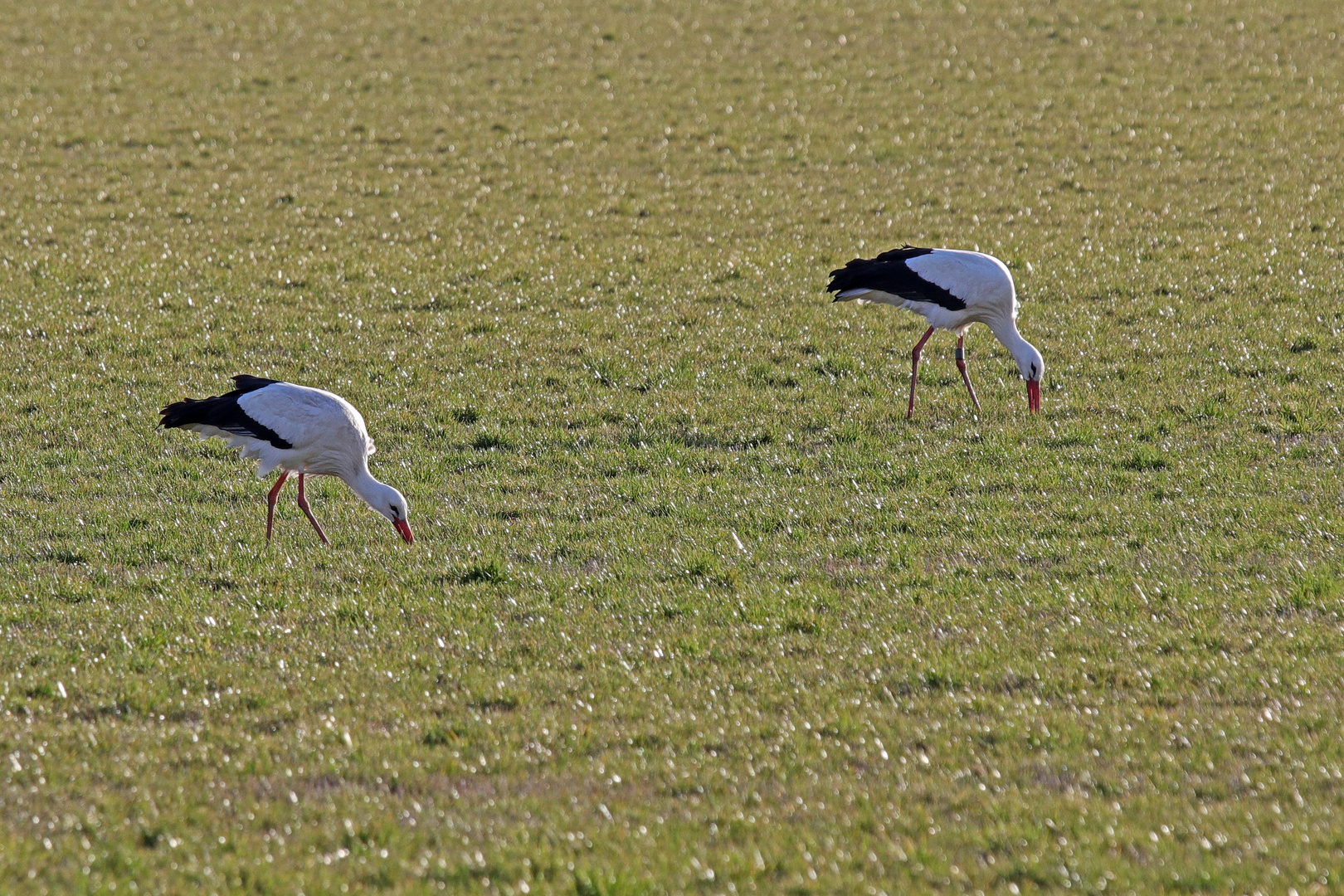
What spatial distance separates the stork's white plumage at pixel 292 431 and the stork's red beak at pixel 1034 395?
5502 millimetres

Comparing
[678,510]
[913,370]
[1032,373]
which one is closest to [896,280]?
[913,370]

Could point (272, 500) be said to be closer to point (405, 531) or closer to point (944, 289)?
point (405, 531)

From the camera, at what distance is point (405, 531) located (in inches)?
359

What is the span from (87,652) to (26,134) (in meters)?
18.7

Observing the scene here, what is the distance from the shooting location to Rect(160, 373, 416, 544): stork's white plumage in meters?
9.48

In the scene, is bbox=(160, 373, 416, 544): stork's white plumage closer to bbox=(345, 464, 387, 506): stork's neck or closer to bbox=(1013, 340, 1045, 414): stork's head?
bbox=(345, 464, 387, 506): stork's neck

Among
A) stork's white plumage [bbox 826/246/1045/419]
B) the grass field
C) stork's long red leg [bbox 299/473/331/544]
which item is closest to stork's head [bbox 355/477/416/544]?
the grass field

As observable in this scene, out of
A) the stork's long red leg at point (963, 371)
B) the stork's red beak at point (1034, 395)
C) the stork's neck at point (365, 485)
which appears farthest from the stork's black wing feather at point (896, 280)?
the stork's neck at point (365, 485)

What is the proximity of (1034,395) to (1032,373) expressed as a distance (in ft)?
0.67

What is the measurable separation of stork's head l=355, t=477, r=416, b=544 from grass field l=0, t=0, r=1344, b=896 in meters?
0.16

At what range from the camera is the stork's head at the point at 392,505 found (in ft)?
29.9

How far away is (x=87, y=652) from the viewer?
7.09m

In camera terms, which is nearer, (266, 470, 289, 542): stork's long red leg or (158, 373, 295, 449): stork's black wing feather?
(266, 470, 289, 542): stork's long red leg

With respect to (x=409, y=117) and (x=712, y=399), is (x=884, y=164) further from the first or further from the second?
(x=712, y=399)
